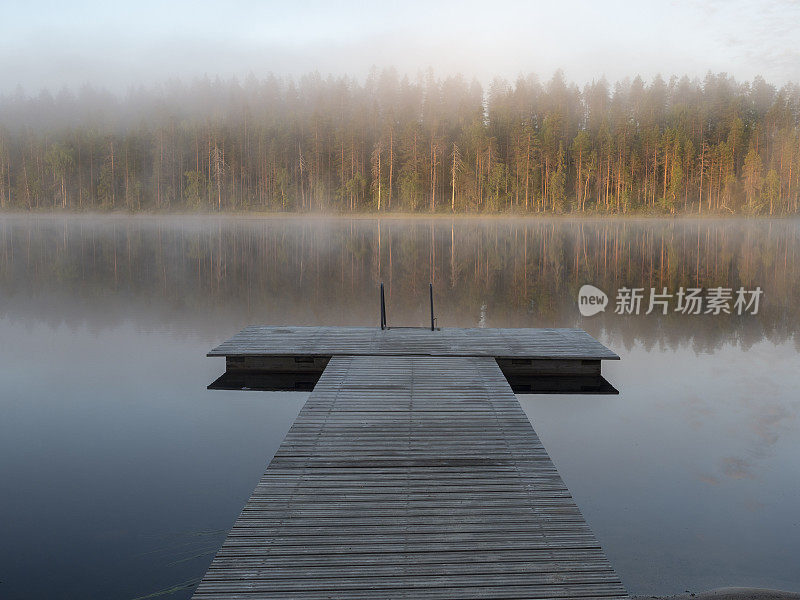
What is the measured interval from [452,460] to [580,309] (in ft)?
49.6

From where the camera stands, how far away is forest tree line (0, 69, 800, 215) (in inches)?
3127

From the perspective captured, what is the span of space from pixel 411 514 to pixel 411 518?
0.07 meters

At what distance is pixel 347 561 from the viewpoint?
14.5 feet

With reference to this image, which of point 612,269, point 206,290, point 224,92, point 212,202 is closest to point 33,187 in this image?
point 212,202

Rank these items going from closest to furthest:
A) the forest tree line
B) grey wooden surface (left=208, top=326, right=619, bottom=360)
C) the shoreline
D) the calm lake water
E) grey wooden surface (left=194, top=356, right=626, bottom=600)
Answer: grey wooden surface (left=194, top=356, right=626, bottom=600)
the calm lake water
grey wooden surface (left=208, top=326, right=619, bottom=360)
the shoreline
the forest tree line

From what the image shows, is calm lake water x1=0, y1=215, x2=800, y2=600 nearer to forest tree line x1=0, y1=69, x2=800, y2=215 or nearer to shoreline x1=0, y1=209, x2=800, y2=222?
shoreline x1=0, y1=209, x2=800, y2=222

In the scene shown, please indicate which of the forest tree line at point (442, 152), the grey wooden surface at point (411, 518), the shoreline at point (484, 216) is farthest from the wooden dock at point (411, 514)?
the shoreline at point (484, 216)

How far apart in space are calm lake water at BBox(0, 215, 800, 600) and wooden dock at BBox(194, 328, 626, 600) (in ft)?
3.46

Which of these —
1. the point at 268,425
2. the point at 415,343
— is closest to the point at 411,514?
the point at 268,425

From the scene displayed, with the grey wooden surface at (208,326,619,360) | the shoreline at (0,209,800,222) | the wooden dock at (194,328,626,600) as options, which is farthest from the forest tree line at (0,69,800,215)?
the wooden dock at (194,328,626,600)

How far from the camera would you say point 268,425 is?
9.62 meters

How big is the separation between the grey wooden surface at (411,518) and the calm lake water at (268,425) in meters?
1.06

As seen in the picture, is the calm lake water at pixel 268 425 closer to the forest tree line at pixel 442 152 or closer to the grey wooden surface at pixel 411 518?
the grey wooden surface at pixel 411 518

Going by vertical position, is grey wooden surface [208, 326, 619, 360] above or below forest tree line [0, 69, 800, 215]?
below
